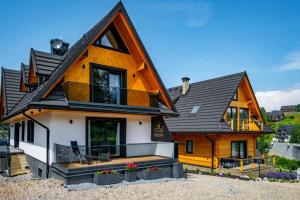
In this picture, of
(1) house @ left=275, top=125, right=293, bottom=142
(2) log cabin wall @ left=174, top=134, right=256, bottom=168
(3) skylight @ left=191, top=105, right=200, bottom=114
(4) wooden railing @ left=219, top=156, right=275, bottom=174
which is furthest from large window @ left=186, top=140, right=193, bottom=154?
(1) house @ left=275, top=125, right=293, bottom=142

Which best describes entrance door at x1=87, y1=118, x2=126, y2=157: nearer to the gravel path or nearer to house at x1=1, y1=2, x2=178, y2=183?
house at x1=1, y1=2, x2=178, y2=183

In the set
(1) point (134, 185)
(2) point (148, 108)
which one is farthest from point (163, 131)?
(1) point (134, 185)

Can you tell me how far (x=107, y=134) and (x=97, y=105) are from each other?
91.1 inches

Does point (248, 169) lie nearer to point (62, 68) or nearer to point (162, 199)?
point (162, 199)

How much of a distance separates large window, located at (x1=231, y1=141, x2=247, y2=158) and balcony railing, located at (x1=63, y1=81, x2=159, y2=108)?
1067cm

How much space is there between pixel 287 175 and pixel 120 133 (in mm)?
11867

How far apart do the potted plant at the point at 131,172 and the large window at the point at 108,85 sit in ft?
12.3

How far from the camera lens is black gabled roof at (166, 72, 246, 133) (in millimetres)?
20453

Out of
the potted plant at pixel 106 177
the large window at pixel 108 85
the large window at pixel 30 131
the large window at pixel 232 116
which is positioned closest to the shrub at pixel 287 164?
the large window at pixel 232 116

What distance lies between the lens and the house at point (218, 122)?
20312 millimetres

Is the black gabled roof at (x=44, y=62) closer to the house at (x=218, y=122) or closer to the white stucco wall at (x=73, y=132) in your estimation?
the white stucco wall at (x=73, y=132)

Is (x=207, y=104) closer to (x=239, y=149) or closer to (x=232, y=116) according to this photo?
(x=232, y=116)

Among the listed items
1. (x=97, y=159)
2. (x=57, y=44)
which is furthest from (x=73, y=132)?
(x=57, y=44)

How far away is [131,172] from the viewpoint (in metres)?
11.0
